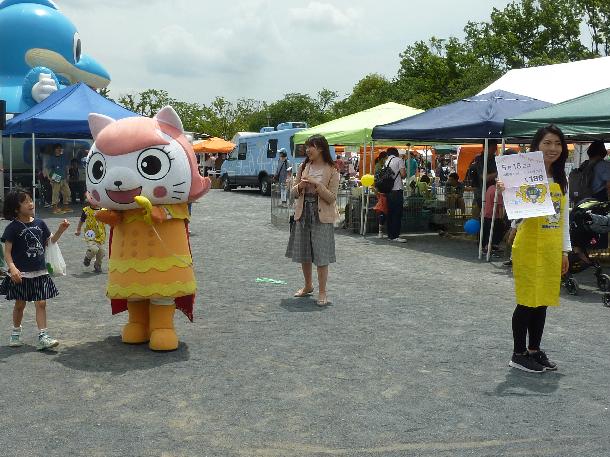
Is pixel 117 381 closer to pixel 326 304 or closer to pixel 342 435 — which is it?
pixel 342 435

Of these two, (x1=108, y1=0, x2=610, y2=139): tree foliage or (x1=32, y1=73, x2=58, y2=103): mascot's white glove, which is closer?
(x1=32, y1=73, x2=58, y2=103): mascot's white glove

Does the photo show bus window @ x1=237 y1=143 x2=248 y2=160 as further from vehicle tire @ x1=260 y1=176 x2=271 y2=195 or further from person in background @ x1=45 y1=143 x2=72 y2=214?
person in background @ x1=45 y1=143 x2=72 y2=214

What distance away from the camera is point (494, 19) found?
1730 inches

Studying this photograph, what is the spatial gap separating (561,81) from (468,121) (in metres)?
6.43

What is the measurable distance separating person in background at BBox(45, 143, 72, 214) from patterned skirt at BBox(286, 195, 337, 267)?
39.5 feet

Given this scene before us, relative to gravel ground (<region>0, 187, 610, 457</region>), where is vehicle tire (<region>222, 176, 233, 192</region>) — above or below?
above

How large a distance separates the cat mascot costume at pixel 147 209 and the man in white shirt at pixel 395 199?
303 inches

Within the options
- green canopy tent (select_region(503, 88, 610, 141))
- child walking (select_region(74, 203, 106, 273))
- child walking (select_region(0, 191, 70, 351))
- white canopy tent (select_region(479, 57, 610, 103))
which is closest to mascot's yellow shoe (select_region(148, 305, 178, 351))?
child walking (select_region(0, 191, 70, 351))

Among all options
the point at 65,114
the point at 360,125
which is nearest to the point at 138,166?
the point at 360,125

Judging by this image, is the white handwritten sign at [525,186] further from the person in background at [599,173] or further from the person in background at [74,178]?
the person in background at [74,178]

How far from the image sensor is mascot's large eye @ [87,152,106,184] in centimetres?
569

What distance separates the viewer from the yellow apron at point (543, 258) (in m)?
5.12

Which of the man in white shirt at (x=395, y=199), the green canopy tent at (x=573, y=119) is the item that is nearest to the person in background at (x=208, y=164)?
the man in white shirt at (x=395, y=199)

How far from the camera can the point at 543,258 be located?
5141 millimetres
